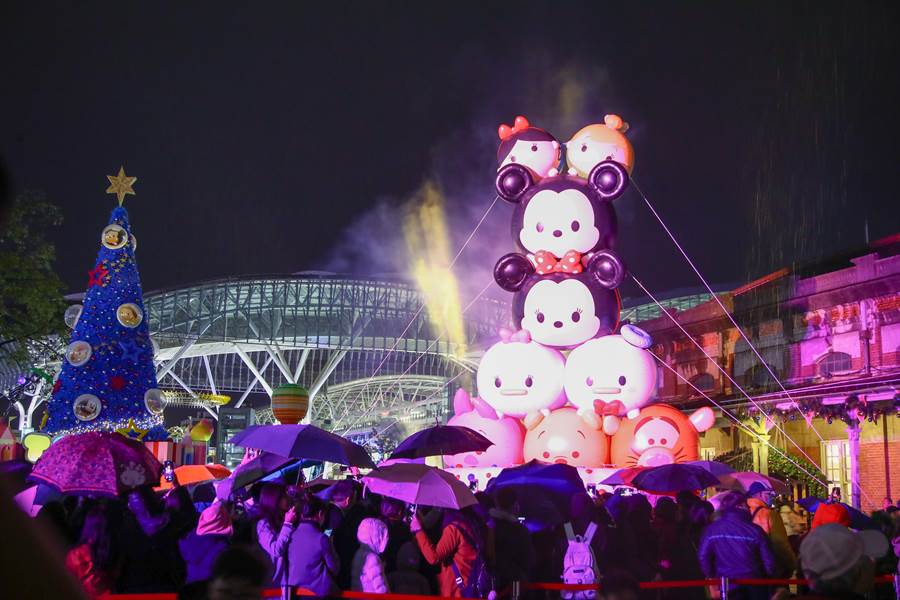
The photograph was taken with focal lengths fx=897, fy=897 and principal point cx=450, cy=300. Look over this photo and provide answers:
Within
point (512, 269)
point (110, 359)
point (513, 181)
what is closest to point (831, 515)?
point (512, 269)

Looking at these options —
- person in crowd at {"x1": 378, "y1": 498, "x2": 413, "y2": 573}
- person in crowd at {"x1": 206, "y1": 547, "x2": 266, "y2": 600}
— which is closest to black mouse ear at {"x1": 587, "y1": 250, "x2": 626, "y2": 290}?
person in crowd at {"x1": 378, "y1": 498, "x2": 413, "y2": 573}

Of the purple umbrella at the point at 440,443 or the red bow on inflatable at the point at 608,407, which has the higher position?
the red bow on inflatable at the point at 608,407

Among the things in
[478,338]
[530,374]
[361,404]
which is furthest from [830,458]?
[361,404]

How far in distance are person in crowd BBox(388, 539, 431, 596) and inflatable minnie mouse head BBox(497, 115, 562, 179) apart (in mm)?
12896

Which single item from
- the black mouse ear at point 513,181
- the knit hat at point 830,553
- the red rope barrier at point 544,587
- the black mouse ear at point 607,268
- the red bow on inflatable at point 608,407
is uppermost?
the black mouse ear at point 513,181

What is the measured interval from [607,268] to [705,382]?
16451 millimetres

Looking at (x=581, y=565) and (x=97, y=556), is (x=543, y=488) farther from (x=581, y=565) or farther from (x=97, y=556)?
(x=97, y=556)

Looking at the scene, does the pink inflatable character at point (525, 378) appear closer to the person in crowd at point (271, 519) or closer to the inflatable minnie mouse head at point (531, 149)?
the inflatable minnie mouse head at point (531, 149)

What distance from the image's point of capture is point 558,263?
62.1ft

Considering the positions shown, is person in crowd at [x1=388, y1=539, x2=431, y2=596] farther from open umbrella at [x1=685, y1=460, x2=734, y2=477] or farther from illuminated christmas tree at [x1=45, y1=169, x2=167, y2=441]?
illuminated christmas tree at [x1=45, y1=169, x2=167, y2=441]

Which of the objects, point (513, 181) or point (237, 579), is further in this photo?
point (513, 181)

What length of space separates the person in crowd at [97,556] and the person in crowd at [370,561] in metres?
1.77

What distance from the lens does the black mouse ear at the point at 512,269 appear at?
19.2 metres

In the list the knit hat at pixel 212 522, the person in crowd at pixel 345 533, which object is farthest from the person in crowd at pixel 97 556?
the person in crowd at pixel 345 533
